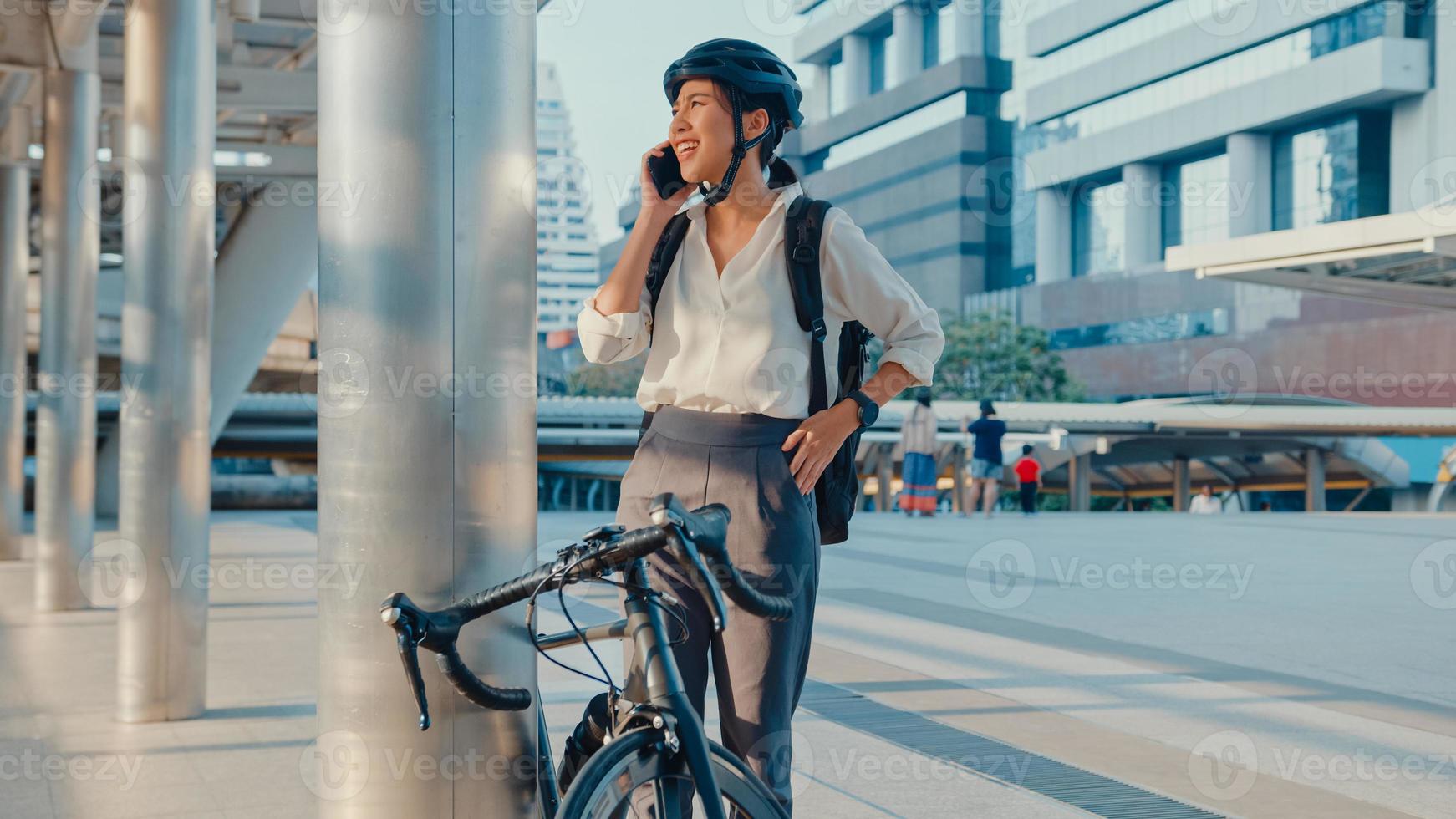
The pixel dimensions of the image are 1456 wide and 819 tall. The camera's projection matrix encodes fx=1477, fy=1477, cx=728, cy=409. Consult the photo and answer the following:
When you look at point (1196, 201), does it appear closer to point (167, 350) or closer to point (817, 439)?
point (167, 350)

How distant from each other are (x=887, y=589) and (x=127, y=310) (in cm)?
548

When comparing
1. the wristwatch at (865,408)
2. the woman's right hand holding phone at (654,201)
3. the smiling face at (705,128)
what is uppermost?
the smiling face at (705,128)

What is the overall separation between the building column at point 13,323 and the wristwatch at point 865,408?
1261cm

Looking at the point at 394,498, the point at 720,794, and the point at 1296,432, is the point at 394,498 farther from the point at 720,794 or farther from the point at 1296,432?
the point at 1296,432

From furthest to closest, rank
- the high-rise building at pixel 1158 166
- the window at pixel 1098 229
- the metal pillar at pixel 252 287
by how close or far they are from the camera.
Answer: the window at pixel 1098 229 → the high-rise building at pixel 1158 166 → the metal pillar at pixel 252 287

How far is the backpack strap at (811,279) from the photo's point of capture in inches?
105

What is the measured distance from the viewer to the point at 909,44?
80812 millimetres

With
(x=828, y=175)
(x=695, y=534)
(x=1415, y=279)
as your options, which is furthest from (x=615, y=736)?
(x=828, y=175)

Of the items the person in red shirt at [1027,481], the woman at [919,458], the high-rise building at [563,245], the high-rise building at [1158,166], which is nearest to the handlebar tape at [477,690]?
the woman at [919,458]

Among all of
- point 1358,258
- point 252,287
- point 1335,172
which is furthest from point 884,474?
point 1335,172

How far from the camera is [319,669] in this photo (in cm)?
271
